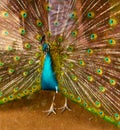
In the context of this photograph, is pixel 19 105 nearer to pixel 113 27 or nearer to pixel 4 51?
pixel 4 51

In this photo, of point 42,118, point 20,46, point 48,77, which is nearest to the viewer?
point 20,46

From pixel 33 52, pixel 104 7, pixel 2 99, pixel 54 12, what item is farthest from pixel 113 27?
pixel 2 99

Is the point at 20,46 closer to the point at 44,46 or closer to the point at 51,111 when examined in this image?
the point at 44,46

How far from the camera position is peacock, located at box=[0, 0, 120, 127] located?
136 inches

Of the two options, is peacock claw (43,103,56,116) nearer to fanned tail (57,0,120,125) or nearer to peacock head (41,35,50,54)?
fanned tail (57,0,120,125)

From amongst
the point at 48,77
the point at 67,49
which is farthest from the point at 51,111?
the point at 67,49

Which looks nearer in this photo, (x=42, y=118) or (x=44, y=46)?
(x=44, y=46)

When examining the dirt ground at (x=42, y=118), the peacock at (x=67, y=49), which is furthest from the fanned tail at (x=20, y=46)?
the dirt ground at (x=42, y=118)

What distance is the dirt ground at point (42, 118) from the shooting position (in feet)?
12.8

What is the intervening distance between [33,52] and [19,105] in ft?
2.50

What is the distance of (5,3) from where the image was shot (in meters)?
3.59

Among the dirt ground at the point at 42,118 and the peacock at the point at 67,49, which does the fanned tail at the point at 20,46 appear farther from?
the dirt ground at the point at 42,118

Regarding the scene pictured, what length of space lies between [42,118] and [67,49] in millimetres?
857

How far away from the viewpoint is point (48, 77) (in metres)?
3.83
